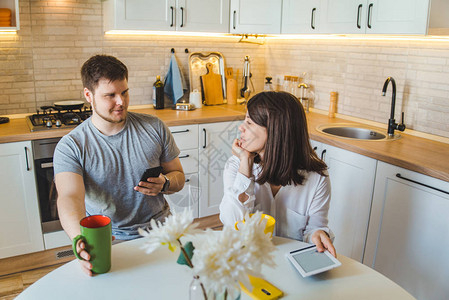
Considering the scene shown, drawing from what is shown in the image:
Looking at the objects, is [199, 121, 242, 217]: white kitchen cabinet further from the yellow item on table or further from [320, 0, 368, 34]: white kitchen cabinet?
the yellow item on table

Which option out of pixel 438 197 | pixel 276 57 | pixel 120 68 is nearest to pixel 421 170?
pixel 438 197

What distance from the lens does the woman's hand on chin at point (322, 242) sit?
1.39 metres

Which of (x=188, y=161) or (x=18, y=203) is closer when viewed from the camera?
(x=18, y=203)

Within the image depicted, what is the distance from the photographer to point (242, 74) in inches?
158

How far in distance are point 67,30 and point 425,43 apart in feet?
8.41

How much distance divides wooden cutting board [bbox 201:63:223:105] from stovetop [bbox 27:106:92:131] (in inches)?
41.3

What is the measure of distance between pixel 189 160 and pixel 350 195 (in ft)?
4.12

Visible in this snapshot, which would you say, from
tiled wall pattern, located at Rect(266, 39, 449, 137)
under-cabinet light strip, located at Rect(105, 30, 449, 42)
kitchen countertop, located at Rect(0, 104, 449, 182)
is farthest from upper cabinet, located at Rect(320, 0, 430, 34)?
kitchen countertop, located at Rect(0, 104, 449, 182)

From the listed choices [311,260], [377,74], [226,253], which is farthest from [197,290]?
[377,74]

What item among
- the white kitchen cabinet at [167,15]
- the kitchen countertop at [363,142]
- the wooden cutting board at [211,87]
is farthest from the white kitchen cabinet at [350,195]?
the white kitchen cabinet at [167,15]

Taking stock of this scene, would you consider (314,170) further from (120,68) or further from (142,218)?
(120,68)

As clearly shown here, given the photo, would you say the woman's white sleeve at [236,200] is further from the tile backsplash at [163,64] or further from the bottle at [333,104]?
the bottle at [333,104]

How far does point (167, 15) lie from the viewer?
10.3 feet

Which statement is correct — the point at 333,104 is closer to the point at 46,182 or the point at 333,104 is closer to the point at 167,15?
the point at 167,15
